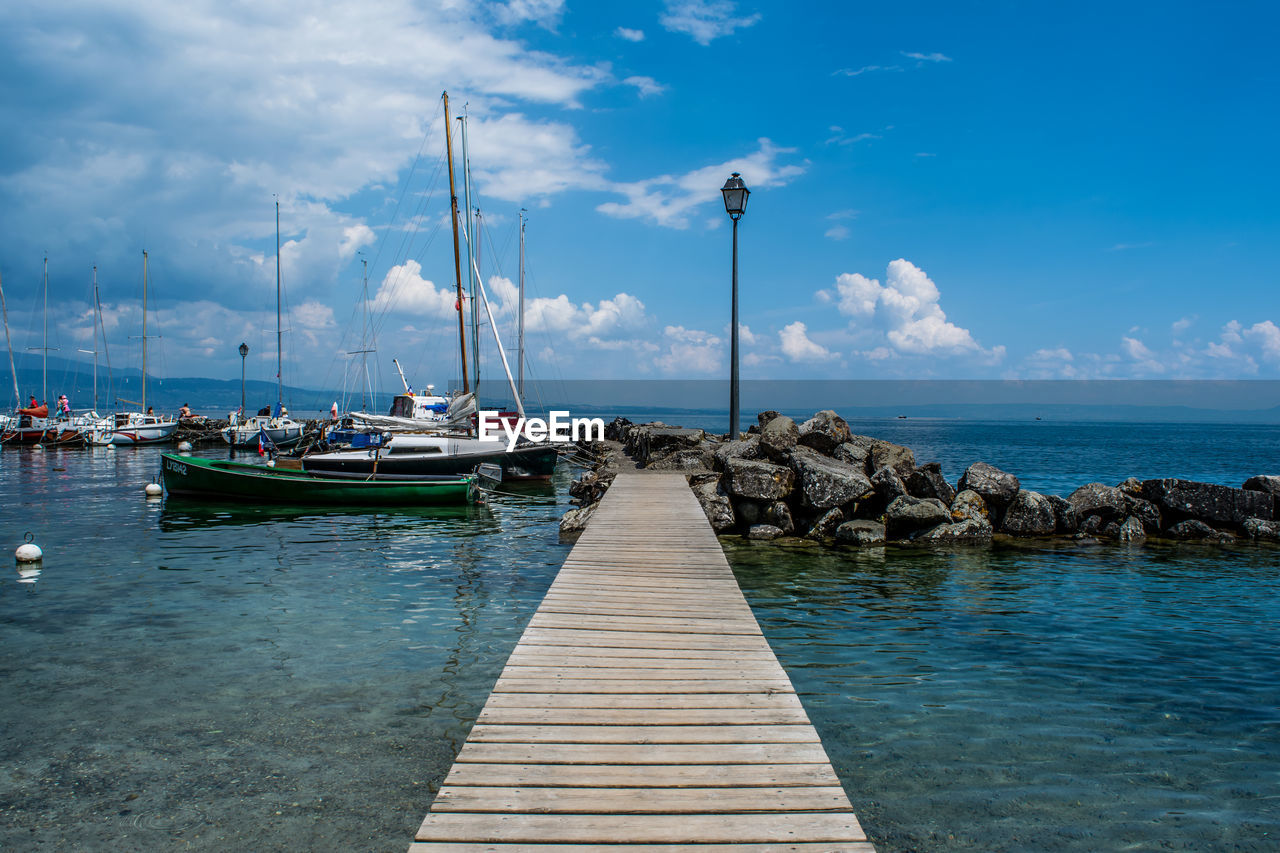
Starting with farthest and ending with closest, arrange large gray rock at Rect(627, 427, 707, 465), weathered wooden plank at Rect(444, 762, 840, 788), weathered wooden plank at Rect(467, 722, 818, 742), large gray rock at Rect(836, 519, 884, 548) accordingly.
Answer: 1. large gray rock at Rect(627, 427, 707, 465)
2. large gray rock at Rect(836, 519, 884, 548)
3. weathered wooden plank at Rect(467, 722, 818, 742)
4. weathered wooden plank at Rect(444, 762, 840, 788)

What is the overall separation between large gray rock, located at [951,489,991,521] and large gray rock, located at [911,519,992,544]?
14cm

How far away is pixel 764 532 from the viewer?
48.0 feet

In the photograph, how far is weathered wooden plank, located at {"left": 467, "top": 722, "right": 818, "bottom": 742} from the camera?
14.6 ft

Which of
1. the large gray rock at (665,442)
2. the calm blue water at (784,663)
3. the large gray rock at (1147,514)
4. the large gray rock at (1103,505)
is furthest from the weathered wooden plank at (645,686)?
the large gray rock at (665,442)

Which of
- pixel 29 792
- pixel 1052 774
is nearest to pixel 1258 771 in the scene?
pixel 1052 774

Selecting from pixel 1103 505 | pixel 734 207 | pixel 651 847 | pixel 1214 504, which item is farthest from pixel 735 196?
pixel 651 847

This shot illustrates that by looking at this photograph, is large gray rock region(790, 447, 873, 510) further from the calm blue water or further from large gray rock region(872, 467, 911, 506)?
the calm blue water

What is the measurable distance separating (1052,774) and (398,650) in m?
6.44

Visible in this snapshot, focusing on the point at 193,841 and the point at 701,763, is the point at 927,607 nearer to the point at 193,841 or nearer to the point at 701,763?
the point at 701,763

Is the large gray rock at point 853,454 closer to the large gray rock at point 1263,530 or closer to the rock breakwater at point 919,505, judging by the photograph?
the rock breakwater at point 919,505

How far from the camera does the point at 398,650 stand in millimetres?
8445

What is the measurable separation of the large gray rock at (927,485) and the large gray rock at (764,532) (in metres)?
3.62

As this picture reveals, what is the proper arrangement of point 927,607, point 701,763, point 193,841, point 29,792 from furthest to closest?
point 927,607, point 29,792, point 193,841, point 701,763

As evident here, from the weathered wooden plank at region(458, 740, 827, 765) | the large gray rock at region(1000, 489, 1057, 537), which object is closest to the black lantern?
the large gray rock at region(1000, 489, 1057, 537)
